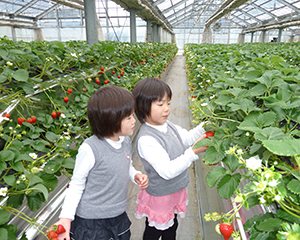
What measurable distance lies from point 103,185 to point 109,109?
41 cm

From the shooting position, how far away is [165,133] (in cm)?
132

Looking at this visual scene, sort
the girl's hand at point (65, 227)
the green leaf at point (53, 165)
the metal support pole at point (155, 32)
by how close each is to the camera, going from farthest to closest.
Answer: the metal support pole at point (155, 32)
the green leaf at point (53, 165)
the girl's hand at point (65, 227)

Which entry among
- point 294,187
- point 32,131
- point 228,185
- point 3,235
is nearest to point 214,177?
point 228,185

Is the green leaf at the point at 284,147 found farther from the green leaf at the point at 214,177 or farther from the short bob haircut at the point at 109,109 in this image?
the short bob haircut at the point at 109,109

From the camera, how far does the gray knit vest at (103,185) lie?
3.60 feet

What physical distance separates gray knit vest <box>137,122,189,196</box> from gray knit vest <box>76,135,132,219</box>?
8.6 inches

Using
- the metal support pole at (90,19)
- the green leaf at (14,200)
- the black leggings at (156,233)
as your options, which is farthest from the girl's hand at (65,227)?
the metal support pole at (90,19)

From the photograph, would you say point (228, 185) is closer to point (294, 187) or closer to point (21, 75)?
point (294, 187)

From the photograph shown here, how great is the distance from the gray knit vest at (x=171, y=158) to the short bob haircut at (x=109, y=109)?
0.23m

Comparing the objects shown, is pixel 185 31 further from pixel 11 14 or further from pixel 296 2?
pixel 11 14

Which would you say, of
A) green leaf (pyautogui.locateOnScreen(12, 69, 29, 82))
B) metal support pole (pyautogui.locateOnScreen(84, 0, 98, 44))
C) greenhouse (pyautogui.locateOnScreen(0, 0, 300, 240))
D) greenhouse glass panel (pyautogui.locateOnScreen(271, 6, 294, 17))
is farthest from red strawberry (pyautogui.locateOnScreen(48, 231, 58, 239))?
greenhouse glass panel (pyautogui.locateOnScreen(271, 6, 294, 17))

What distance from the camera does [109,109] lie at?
3.49 feet

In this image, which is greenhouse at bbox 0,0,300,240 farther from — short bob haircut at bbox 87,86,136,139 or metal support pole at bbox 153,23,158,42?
metal support pole at bbox 153,23,158,42

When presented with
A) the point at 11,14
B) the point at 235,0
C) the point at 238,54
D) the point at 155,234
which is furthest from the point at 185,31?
the point at 155,234
